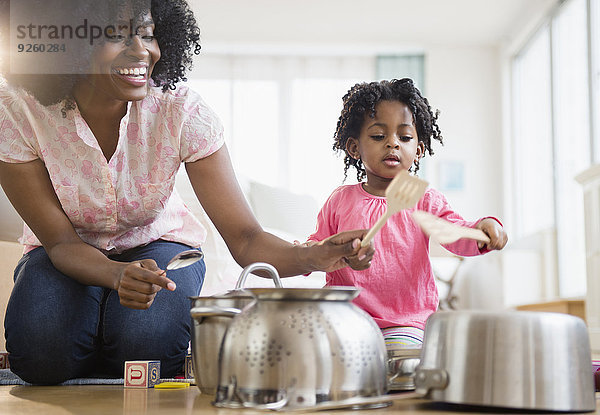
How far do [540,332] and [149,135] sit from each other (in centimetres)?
95

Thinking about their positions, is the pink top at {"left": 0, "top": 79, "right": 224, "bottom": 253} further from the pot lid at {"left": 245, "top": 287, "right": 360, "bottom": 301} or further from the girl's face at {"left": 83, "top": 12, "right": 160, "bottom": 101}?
the pot lid at {"left": 245, "top": 287, "right": 360, "bottom": 301}

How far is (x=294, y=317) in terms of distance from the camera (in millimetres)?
670

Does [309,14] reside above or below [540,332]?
above

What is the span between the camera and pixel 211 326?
0.87 metres

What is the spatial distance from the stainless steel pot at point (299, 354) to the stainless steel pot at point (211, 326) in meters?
0.14

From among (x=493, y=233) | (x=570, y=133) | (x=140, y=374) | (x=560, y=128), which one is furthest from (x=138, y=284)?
(x=560, y=128)

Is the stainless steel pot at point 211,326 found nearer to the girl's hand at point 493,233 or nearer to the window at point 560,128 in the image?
the girl's hand at point 493,233

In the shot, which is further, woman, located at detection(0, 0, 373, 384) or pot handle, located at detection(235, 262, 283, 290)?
woman, located at detection(0, 0, 373, 384)

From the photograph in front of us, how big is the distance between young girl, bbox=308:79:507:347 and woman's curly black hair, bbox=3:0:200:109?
1.28ft

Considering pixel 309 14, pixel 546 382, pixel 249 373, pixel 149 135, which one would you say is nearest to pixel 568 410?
pixel 546 382

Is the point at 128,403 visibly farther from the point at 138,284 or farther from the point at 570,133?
the point at 570,133

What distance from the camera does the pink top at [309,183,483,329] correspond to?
1.33 meters

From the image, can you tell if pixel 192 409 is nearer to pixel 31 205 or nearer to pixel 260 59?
pixel 31 205

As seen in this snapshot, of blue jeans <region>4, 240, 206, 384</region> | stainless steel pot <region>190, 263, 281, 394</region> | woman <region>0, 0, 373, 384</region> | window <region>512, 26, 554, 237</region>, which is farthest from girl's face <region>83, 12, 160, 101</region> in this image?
window <region>512, 26, 554, 237</region>
